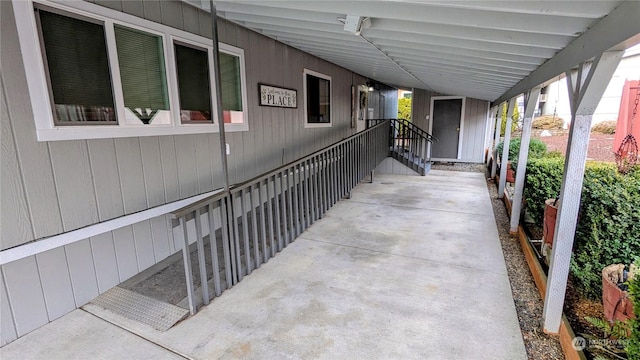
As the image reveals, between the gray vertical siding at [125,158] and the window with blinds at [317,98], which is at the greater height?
the window with blinds at [317,98]

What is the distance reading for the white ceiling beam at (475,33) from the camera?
2.24m

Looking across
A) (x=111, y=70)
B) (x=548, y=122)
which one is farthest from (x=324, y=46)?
(x=548, y=122)

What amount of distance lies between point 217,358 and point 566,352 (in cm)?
229

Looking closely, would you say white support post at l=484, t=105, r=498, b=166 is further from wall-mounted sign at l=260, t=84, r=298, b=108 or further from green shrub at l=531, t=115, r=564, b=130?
wall-mounted sign at l=260, t=84, r=298, b=108

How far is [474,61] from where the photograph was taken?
3.50 meters

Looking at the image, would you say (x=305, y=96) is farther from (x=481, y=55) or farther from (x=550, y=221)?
(x=550, y=221)

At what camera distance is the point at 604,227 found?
7.88ft

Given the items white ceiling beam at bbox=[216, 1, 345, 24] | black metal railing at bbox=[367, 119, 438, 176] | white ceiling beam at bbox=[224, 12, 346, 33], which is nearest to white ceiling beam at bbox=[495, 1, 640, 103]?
white ceiling beam at bbox=[216, 1, 345, 24]

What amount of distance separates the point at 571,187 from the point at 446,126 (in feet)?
27.4

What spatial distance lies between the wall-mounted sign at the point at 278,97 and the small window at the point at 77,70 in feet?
6.67

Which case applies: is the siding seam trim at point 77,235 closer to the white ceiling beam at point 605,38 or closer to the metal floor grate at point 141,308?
the metal floor grate at point 141,308

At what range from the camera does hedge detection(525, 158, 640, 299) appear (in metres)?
2.30

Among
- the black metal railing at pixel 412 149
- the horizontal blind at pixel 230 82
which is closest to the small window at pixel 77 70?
the horizontal blind at pixel 230 82

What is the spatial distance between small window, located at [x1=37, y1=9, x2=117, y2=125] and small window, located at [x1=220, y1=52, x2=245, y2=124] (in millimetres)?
1320
